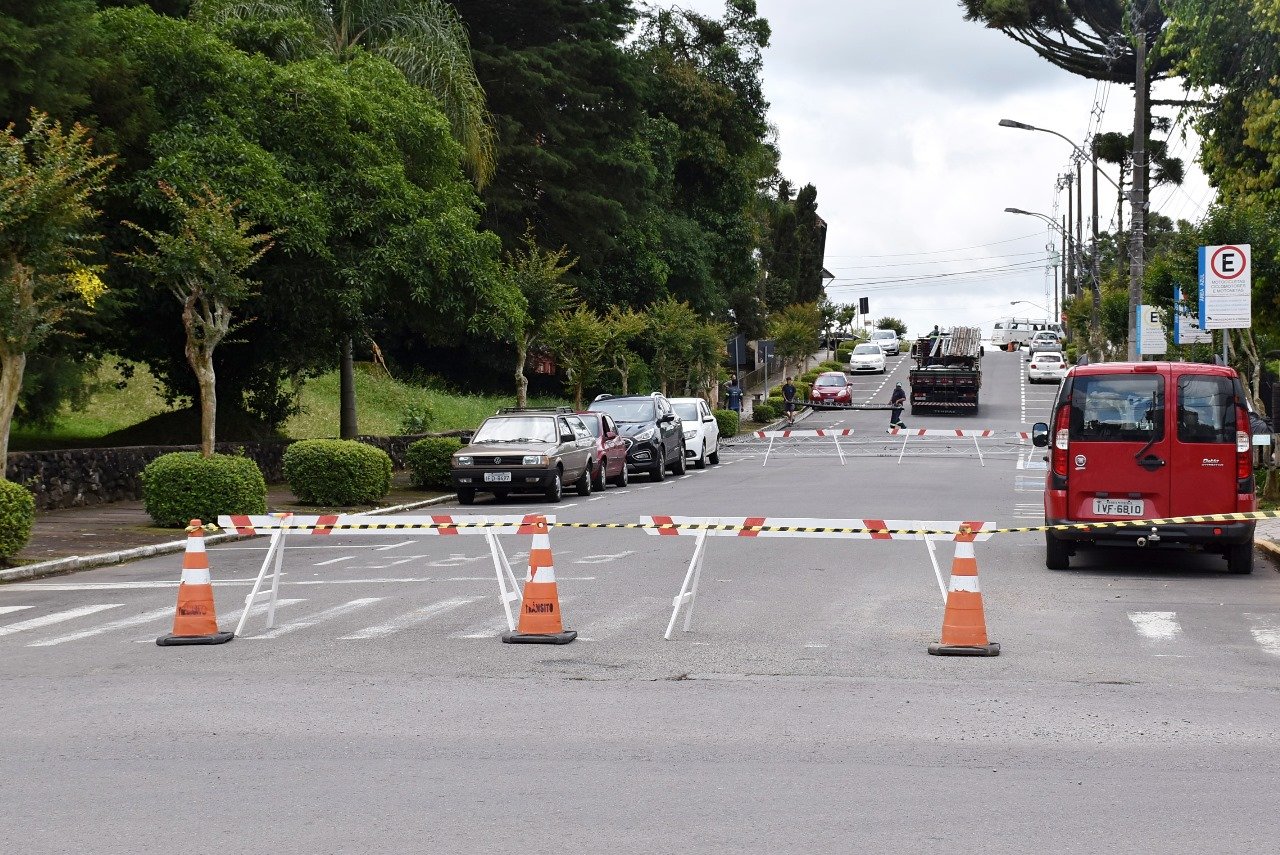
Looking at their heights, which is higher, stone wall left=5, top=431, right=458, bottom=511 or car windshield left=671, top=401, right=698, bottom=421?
car windshield left=671, top=401, right=698, bottom=421

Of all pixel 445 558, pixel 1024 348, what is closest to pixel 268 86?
pixel 445 558

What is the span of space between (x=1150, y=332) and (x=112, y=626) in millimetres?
22091

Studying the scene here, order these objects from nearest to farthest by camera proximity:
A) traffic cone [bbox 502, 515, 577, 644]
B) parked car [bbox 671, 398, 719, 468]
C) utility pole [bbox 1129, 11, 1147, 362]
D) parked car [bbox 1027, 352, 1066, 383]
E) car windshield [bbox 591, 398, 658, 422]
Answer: traffic cone [bbox 502, 515, 577, 644] → utility pole [bbox 1129, 11, 1147, 362] → car windshield [bbox 591, 398, 658, 422] → parked car [bbox 671, 398, 719, 468] → parked car [bbox 1027, 352, 1066, 383]

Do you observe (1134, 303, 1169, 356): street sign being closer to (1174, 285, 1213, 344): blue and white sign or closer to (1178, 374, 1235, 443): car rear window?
(1174, 285, 1213, 344): blue and white sign

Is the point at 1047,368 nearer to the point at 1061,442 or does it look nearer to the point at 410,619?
the point at 1061,442

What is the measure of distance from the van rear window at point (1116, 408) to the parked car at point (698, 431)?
71.9 feet

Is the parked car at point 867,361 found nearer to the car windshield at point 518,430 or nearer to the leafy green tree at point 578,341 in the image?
the leafy green tree at point 578,341

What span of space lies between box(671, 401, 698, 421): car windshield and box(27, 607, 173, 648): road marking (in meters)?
25.6

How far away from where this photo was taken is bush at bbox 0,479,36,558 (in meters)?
15.8

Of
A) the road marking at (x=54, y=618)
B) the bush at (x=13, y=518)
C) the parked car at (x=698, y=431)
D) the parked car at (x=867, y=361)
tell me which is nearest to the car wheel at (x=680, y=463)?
the parked car at (x=698, y=431)

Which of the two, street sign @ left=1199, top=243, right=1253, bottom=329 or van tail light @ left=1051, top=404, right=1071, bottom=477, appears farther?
street sign @ left=1199, top=243, right=1253, bottom=329

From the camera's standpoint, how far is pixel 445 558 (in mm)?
16844

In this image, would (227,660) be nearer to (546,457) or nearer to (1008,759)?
(1008,759)

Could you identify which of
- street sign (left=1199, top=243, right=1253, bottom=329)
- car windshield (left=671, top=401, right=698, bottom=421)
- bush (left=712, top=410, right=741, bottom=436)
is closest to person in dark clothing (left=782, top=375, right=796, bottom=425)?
bush (left=712, top=410, right=741, bottom=436)
